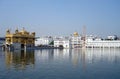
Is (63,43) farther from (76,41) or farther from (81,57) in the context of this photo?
(81,57)

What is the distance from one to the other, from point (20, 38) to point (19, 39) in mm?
457

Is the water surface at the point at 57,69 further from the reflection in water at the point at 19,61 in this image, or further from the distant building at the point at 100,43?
the distant building at the point at 100,43

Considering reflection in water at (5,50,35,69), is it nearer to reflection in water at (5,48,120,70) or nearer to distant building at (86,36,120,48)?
reflection in water at (5,48,120,70)

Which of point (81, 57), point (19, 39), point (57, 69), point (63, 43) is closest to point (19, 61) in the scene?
point (57, 69)

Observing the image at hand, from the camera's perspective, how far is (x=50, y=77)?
10352 millimetres

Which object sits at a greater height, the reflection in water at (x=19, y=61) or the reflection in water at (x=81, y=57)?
the reflection in water at (x=19, y=61)

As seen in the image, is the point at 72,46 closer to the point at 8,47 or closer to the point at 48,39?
the point at 48,39

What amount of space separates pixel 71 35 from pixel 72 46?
6752mm

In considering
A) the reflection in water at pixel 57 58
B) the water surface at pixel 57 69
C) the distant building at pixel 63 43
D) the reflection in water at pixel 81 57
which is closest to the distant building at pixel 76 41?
the distant building at pixel 63 43

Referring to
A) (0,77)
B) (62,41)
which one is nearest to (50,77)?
(0,77)

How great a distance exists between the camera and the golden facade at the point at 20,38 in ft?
143

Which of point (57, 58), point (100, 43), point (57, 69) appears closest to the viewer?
point (57, 69)

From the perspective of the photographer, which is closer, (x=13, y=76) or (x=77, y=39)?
(x=13, y=76)

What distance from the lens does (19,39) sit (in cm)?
4503
